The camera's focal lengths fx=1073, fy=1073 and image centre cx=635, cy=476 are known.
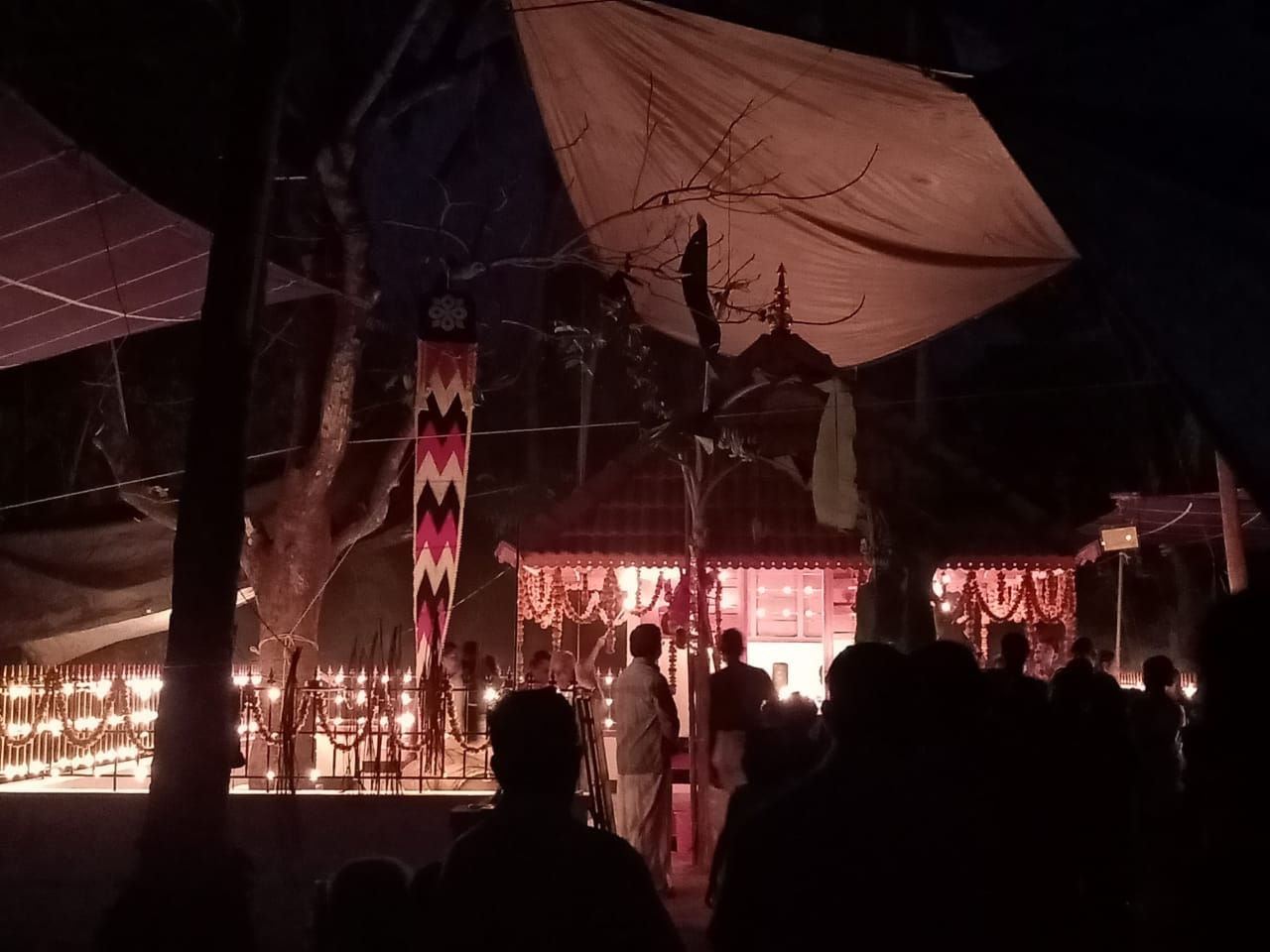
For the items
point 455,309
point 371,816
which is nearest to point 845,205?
point 455,309

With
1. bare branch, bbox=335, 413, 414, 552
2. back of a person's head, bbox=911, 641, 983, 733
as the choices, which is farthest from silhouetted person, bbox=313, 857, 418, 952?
bare branch, bbox=335, 413, 414, 552

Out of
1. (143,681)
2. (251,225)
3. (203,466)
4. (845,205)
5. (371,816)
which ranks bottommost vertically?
(371,816)

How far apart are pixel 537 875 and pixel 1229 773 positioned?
140cm

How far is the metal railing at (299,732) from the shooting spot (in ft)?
26.7

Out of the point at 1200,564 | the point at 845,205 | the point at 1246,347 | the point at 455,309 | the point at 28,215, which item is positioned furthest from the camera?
the point at 1200,564

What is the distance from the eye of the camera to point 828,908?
2357 millimetres

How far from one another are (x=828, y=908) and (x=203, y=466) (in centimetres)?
455

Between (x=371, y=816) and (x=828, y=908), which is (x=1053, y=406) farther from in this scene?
(x=828, y=908)

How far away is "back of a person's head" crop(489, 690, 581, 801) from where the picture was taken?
2.48 meters

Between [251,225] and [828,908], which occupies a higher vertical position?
[251,225]

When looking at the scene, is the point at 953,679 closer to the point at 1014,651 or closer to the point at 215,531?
the point at 1014,651

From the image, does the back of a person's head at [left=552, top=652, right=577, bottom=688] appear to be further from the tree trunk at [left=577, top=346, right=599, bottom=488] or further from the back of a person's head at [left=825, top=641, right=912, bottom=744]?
the back of a person's head at [left=825, top=641, right=912, bottom=744]

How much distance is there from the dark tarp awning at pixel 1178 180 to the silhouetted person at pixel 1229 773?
2.22 meters

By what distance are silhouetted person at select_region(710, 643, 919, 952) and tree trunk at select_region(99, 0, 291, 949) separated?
3.51 meters
